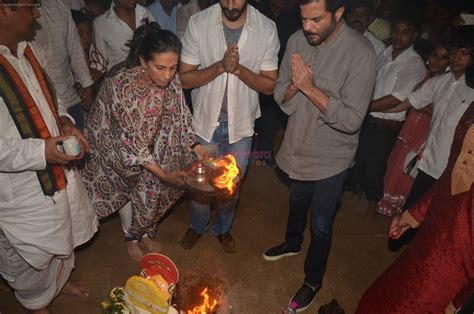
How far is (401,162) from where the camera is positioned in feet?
16.5

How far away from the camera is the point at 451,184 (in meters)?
2.42

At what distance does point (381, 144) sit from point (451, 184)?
9.30 ft

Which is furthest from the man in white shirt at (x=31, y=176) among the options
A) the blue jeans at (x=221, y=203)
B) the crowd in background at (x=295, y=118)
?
the blue jeans at (x=221, y=203)

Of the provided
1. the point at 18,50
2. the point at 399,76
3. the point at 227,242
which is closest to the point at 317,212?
the point at 227,242

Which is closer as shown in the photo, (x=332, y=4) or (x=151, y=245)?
(x=332, y=4)

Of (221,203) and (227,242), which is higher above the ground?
(221,203)

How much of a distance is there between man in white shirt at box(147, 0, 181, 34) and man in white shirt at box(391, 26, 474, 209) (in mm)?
3785

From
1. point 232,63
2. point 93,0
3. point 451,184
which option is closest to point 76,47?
point 93,0

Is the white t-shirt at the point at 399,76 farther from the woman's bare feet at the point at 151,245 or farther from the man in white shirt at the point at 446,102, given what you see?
the woman's bare feet at the point at 151,245

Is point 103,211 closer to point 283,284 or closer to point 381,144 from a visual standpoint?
point 283,284

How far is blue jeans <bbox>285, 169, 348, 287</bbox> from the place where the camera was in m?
3.52

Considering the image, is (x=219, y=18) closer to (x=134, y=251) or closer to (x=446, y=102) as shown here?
(x=446, y=102)

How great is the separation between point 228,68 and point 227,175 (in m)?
1.04

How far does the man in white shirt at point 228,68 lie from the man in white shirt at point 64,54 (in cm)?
152
